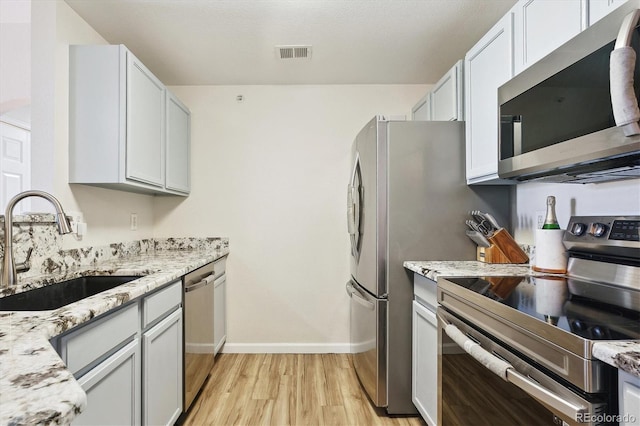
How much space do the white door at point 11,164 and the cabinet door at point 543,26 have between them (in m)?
2.93

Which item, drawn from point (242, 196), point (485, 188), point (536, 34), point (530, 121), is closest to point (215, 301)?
point (242, 196)

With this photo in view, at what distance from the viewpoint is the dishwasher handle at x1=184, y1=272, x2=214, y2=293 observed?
192 centimetres

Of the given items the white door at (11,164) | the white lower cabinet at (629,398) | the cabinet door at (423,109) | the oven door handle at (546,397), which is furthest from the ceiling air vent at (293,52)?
the white lower cabinet at (629,398)

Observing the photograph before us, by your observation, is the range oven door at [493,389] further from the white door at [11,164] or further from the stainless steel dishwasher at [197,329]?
the white door at [11,164]

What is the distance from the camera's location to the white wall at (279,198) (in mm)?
2961

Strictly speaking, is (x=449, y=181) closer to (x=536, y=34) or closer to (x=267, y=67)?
(x=536, y=34)

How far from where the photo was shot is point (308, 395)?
220cm

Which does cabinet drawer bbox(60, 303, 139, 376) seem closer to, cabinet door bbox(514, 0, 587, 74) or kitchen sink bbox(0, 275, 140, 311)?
kitchen sink bbox(0, 275, 140, 311)

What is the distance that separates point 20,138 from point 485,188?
3177mm

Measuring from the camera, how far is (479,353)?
1055mm

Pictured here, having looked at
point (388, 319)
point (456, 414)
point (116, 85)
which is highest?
point (116, 85)

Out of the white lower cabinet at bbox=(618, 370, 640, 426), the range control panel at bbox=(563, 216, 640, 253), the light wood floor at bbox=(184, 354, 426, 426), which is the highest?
the range control panel at bbox=(563, 216, 640, 253)

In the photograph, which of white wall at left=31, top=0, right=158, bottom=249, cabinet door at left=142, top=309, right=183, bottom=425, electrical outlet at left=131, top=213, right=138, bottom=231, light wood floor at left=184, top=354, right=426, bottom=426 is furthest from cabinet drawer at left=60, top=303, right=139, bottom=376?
electrical outlet at left=131, top=213, right=138, bottom=231

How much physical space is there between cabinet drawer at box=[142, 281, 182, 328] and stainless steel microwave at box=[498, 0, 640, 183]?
1.67 m
